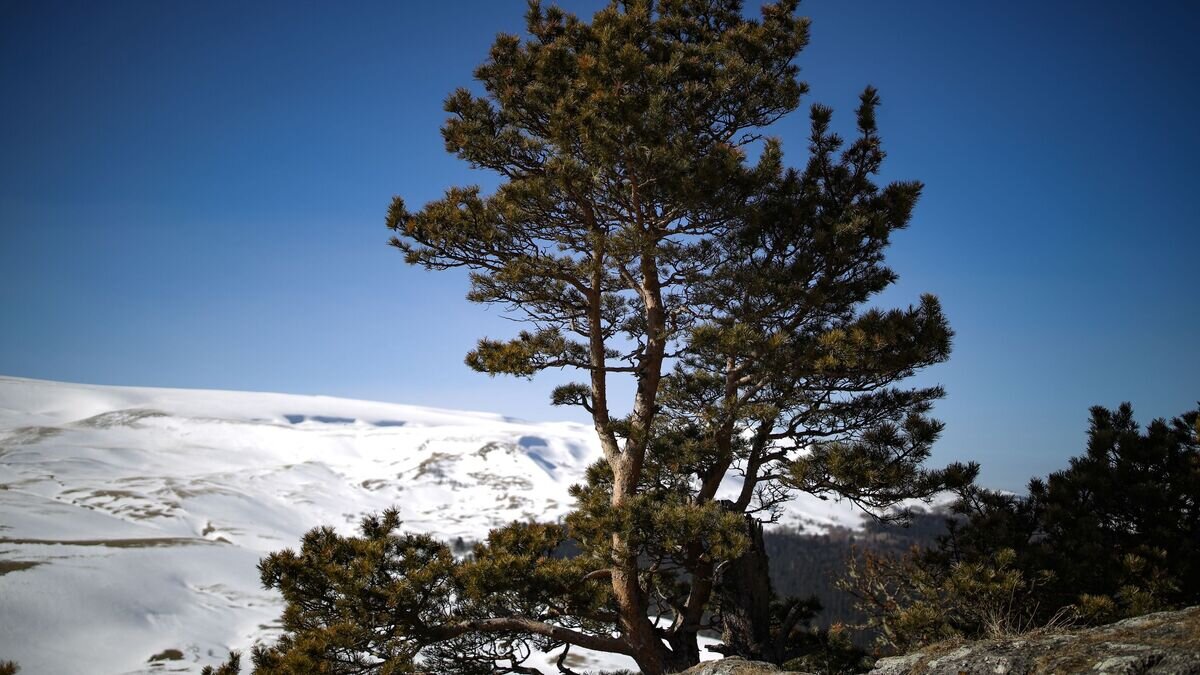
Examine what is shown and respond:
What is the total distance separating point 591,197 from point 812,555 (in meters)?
183

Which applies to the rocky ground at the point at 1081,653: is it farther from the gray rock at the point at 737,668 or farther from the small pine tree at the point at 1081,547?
the small pine tree at the point at 1081,547

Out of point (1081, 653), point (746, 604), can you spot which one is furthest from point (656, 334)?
point (1081, 653)

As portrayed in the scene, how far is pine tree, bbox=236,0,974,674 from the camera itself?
942cm

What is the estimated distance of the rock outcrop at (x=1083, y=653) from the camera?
16.2 ft

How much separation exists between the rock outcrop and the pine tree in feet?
9.65

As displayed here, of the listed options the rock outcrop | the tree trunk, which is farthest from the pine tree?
the rock outcrop

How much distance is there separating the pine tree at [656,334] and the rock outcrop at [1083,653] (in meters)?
2.94

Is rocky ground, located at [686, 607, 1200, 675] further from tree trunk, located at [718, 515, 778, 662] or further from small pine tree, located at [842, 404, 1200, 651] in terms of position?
tree trunk, located at [718, 515, 778, 662]

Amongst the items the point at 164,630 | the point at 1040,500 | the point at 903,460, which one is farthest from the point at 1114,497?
the point at 164,630

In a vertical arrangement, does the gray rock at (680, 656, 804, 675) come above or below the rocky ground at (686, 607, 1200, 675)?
below

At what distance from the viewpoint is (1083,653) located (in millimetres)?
5469

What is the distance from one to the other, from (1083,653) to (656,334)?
7276 mm

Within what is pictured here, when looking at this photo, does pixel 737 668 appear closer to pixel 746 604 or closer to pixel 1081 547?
pixel 746 604

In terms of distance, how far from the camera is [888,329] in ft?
30.3
